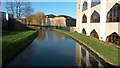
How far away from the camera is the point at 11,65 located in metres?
15.0

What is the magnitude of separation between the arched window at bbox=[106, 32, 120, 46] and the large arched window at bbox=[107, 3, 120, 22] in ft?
5.82

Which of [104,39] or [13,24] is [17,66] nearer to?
[104,39]

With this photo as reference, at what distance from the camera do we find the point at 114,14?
1038 inches

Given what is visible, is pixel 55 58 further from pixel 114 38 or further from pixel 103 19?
pixel 103 19

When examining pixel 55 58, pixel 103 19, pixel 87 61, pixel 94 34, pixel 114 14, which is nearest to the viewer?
pixel 87 61

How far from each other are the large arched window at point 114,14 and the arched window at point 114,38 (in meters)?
1.77

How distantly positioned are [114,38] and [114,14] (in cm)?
304

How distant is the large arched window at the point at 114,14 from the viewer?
25219 millimetres

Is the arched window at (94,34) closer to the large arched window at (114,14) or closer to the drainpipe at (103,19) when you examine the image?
the drainpipe at (103,19)

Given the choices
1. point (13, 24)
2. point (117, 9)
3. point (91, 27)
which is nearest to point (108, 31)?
point (117, 9)

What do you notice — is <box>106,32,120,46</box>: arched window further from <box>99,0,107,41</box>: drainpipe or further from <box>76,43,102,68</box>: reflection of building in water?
<box>76,43,102,68</box>: reflection of building in water

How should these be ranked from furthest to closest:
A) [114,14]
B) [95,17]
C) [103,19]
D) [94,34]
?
[94,34] → [95,17] → [103,19] → [114,14]

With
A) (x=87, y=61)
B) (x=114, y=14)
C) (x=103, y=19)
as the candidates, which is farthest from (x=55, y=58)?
(x=103, y=19)

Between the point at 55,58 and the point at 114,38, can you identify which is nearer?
the point at 55,58
